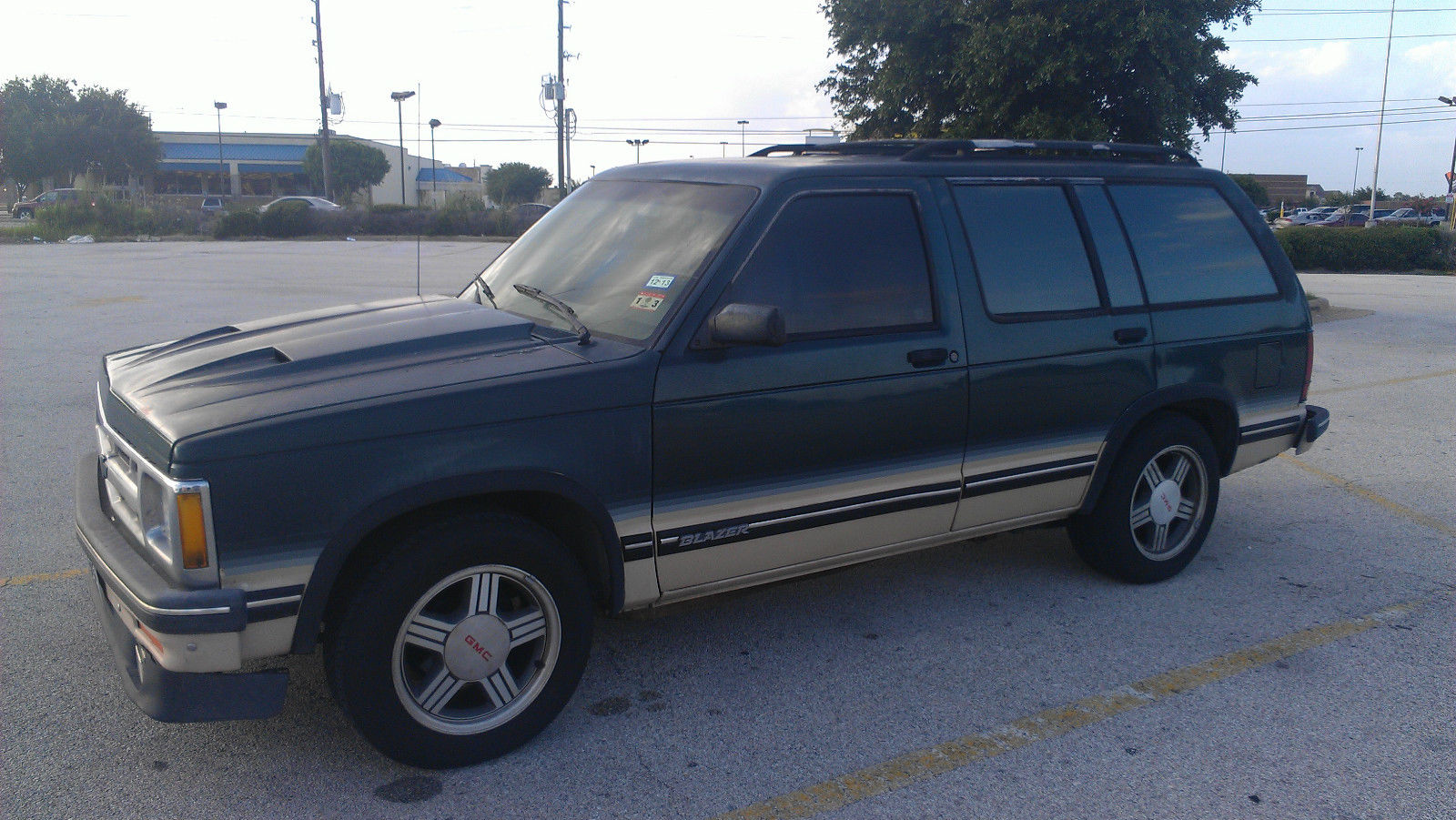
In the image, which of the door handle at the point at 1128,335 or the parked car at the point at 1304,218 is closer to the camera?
the door handle at the point at 1128,335

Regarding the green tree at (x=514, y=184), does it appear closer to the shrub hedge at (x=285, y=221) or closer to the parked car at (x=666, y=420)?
the shrub hedge at (x=285, y=221)

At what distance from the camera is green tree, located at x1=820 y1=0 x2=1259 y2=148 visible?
38.8ft

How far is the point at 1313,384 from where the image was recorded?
10242mm

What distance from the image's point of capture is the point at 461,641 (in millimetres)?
3225

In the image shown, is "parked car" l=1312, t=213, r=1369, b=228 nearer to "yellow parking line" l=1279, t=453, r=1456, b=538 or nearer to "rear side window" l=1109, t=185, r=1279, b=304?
"yellow parking line" l=1279, t=453, r=1456, b=538

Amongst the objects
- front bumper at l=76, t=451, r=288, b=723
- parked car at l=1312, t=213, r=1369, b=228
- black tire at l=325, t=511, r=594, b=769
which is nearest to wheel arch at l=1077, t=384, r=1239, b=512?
black tire at l=325, t=511, r=594, b=769

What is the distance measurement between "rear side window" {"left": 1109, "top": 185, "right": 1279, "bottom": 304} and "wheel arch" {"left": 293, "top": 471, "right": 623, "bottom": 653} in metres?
2.74

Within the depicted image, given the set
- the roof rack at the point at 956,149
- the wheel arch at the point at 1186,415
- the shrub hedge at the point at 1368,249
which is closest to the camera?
the roof rack at the point at 956,149

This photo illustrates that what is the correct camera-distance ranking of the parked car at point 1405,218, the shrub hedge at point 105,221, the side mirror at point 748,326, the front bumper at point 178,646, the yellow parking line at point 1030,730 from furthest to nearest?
the parked car at point 1405,218
the shrub hedge at point 105,221
the side mirror at point 748,326
the yellow parking line at point 1030,730
the front bumper at point 178,646

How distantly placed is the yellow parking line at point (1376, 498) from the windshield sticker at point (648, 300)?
15.1 ft

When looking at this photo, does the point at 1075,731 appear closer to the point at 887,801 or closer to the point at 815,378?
the point at 887,801

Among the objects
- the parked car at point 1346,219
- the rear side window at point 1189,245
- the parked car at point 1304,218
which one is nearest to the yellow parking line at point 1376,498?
the rear side window at point 1189,245

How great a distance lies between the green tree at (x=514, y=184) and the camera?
67250 millimetres

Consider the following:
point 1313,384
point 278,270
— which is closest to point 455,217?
point 278,270
